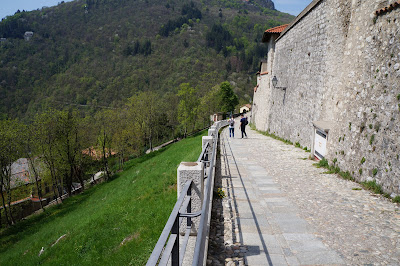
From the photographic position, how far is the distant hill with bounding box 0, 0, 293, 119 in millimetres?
102625

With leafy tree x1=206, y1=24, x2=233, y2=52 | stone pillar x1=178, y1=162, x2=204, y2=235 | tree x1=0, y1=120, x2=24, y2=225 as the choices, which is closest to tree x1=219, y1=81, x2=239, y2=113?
tree x1=0, y1=120, x2=24, y2=225

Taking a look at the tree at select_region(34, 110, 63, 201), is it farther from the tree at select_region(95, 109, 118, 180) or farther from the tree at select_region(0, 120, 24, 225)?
the tree at select_region(95, 109, 118, 180)

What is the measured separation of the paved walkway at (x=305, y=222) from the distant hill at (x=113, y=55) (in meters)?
62.4

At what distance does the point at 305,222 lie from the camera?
486 centimetres

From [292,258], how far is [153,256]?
2606mm

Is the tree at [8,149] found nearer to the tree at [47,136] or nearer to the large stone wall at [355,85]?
the tree at [47,136]

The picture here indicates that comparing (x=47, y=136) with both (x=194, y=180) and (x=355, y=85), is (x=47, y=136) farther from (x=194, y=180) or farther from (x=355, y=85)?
(x=355, y=85)

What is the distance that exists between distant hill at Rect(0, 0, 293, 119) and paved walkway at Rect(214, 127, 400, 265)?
62.4 meters

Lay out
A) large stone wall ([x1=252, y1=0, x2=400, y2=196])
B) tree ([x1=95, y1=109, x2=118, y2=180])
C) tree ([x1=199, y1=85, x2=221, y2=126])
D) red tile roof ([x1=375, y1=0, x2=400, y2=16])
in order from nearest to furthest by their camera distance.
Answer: large stone wall ([x1=252, y1=0, x2=400, y2=196]), red tile roof ([x1=375, y1=0, x2=400, y2=16]), tree ([x1=95, y1=109, x2=118, y2=180]), tree ([x1=199, y1=85, x2=221, y2=126])

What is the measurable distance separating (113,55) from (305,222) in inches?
5983

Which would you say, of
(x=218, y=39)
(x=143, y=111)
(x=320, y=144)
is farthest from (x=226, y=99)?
(x=218, y=39)

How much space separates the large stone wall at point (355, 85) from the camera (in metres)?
6.07

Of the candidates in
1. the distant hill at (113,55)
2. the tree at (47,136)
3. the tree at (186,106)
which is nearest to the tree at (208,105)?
the tree at (186,106)

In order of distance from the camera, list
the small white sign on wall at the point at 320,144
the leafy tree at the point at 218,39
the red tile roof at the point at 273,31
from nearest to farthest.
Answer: the small white sign on wall at the point at 320,144 → the red tile roof at the point at 273,31 → the leafy tree at the point at 218,39
